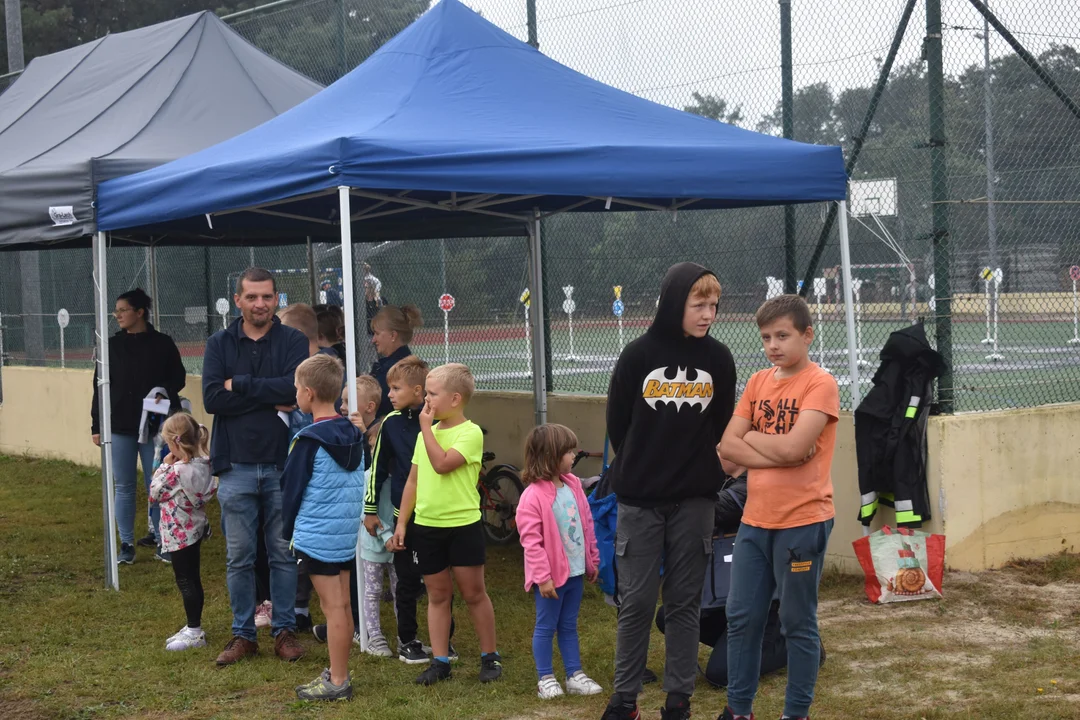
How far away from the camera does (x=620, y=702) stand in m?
4.46

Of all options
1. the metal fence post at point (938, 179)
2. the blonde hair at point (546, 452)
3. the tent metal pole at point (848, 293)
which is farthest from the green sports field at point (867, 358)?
the blonde hair at point (546, 452)

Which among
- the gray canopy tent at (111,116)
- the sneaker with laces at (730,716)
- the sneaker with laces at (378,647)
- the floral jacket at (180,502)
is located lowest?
the sneaker with laces at (378,647)

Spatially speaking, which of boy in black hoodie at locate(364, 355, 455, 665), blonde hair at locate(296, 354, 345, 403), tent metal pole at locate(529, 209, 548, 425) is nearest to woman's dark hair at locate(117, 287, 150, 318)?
tent metal pole at locate(529, 209, 548, 425)

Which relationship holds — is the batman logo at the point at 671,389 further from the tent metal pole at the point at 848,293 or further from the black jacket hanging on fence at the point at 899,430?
the black jacket hanging on fence at the point at 899,430

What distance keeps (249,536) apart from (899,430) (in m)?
3.41

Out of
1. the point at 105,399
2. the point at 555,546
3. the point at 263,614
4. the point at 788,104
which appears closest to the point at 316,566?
the point at 555,546

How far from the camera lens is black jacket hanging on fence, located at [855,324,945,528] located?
6629mm

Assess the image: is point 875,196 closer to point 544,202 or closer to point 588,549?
point 544,202

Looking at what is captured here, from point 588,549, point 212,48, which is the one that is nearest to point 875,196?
point 588,549

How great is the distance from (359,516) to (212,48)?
534cm

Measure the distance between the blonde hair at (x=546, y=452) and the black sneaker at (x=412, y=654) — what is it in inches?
43.6

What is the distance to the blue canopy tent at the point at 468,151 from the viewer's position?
222 inches

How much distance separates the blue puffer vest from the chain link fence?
3.37 metres

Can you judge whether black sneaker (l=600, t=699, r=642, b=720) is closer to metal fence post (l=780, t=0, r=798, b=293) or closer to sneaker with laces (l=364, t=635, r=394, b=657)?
sneaker with laces (l=364, t=635, r=394, b=657)
